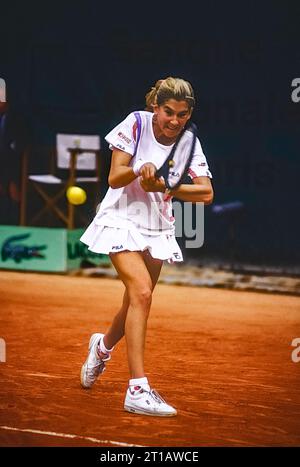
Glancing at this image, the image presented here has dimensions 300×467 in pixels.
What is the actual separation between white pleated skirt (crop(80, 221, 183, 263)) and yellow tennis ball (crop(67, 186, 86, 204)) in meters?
7.07

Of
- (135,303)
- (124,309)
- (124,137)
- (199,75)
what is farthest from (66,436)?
(199,75)

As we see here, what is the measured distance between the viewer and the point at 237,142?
13305 mm

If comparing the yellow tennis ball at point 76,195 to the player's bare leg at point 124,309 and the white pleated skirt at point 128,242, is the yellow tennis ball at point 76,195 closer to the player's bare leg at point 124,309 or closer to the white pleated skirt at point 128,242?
the player's bare leg at point 124,309

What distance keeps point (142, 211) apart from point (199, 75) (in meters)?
8.73

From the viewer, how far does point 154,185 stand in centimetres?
443

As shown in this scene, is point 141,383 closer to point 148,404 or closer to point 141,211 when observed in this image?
point 148,404

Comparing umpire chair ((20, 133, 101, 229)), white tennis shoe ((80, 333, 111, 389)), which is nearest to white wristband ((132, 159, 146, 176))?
white tennis shoe ((80, 333, 111, 389))

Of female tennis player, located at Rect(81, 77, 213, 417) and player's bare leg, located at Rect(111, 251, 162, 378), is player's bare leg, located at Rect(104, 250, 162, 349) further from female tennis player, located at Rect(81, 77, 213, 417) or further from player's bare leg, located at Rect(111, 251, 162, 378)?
player's bare leg, located at Rect(111, 251, 162, 378)

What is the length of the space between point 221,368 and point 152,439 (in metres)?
2.13

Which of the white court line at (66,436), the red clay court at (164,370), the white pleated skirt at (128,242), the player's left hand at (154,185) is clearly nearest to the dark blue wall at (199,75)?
the red clay court at (164,370)

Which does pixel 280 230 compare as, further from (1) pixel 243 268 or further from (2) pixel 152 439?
(2) pixel 152 439

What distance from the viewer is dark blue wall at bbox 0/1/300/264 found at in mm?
12727

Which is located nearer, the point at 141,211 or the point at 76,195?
the point at 141,211

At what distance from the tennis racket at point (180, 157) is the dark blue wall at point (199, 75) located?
8.07 metres
